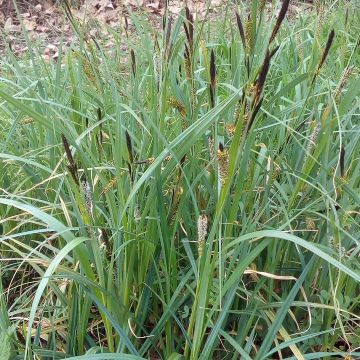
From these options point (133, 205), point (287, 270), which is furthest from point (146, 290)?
point (287, 270)

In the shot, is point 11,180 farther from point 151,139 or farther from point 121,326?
point 121,326

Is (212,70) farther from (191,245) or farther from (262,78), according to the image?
(191,245)

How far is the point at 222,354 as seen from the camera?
1.30 m

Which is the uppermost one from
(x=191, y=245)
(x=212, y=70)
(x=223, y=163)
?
(x=212, y=70)

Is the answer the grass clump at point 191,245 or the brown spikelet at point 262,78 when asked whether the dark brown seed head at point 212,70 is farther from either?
the brown spikelet at point 262,78

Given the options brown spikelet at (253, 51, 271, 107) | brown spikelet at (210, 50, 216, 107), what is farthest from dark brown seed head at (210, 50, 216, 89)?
brown spikelet at (253, 51, 271, 107)

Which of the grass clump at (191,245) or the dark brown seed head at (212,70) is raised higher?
the dark brown seed head at (212,70)

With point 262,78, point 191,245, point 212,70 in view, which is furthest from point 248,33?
point 191,245

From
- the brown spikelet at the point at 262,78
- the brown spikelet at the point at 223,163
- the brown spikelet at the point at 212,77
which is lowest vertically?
the brown spikelet at the point at 223,163

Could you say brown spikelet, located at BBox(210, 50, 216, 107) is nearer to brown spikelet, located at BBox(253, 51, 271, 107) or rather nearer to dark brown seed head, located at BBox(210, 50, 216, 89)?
dark brown seed head, located at BBox(210, 50, 216, 89)

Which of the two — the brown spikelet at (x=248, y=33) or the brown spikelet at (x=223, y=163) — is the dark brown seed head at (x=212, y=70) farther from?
the brown spikelet at (x=223, y=163)

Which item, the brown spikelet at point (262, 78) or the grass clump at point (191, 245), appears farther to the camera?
the grass clump at point (191, 245)

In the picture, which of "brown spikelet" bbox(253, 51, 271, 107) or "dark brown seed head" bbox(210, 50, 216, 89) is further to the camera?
"dark brown seed head" bbox(210, 50, 216, 89)

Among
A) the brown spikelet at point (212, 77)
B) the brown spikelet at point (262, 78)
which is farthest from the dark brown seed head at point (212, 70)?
the brown spikelet at point (262, 78)
